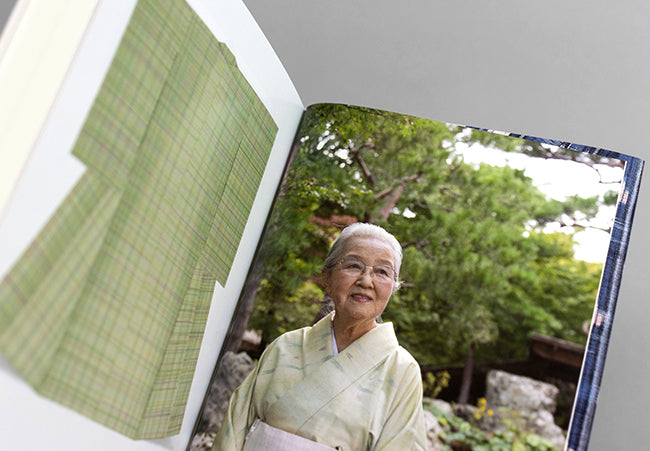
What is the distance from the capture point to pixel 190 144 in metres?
1.21

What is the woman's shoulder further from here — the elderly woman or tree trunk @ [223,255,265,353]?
tree trunk @ [223,255,265,353]

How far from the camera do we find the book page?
958mm

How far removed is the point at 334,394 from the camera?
125 cm

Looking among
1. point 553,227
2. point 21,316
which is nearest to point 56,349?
point 21,316

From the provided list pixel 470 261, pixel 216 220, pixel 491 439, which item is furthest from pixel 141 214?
pixel 491 439

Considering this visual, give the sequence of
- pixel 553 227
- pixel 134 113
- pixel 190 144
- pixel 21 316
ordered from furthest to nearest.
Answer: pixel 553 227 < pixel 190 144 < pixel 134 113 < pixel 21 316

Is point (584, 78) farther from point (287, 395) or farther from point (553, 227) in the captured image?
point (287, 395)

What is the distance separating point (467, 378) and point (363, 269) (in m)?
0.28

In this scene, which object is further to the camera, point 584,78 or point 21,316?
point 584,78

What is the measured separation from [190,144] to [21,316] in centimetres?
43

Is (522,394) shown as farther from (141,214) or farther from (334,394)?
(141,214)

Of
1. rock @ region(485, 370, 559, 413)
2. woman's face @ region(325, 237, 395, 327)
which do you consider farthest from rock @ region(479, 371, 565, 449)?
woman's face @ region(325, 237, 395, 327)

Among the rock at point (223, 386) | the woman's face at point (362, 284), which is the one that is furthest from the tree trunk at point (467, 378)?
the rock at point (223, 386)

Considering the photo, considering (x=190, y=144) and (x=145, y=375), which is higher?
(x=190, y=144)
